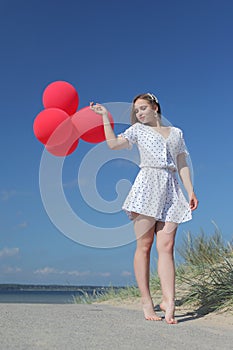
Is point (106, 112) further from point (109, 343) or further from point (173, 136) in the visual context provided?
point (109, 343)

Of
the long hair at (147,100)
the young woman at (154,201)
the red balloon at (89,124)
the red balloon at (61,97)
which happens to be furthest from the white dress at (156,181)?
the red balloon at (61,97)

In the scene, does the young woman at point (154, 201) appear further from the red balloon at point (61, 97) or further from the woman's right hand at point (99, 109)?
the red balloon at point (61, 97)

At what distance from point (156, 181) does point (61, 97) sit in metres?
1.23

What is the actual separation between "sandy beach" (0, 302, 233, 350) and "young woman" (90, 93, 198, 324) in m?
0.33

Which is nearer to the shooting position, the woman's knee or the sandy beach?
the sandy beach

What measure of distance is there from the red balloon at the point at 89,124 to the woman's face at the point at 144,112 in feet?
0.77

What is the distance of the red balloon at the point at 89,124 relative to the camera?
4184 millimetres

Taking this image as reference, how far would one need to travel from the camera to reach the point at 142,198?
3770 millimetres

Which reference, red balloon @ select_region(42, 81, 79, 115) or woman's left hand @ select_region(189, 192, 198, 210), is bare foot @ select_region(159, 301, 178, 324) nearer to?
woman's left hand @ select_region(189, 192, 198, 210)

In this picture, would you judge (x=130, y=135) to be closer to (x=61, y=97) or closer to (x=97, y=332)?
(x=61, y=97)

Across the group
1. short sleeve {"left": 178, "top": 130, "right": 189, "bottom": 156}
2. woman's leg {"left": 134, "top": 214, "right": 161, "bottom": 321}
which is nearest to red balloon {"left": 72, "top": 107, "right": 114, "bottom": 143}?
short sleeve {"left": 178, "top": 130, "right": 189, "bottom": 156}

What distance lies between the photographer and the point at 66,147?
4.35 metres

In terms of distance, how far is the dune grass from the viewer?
445cm

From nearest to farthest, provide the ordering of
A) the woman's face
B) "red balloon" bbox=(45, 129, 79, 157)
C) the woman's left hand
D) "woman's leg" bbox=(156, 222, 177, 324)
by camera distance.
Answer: "woman's leg" bbox=(156, 222, 177, 324)
the woman's left hand
the woman's face
"red balloon" bbox=(45, 129, 79, 157)
